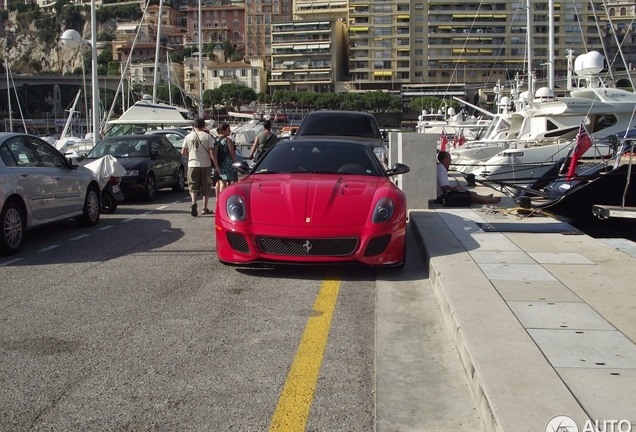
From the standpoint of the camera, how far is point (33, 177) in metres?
9.21

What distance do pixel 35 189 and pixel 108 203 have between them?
3.75 meters

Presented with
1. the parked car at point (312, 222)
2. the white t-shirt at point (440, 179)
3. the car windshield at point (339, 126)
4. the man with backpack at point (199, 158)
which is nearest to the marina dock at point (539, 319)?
the parked car at point (312, 222)

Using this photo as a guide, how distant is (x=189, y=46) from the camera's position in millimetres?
157125

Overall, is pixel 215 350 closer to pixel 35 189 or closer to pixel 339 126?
pixel 35 189

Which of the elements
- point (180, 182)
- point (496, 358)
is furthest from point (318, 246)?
point (180, 182)

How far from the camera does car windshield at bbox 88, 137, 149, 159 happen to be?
1545 cm

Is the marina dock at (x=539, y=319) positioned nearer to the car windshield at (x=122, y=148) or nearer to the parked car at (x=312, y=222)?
the parked car at (x=312, y=222)

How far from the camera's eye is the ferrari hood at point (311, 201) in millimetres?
6980

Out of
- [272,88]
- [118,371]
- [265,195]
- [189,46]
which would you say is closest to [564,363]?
[118,371]

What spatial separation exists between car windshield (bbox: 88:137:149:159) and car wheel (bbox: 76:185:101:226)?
13.8 feet

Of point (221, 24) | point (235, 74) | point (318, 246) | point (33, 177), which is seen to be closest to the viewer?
point (318, 246)

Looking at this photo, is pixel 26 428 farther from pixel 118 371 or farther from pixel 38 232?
pixel 38 232

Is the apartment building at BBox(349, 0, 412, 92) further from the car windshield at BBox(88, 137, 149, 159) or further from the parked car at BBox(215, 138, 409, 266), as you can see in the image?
the parked car at BBox(215, 138, 409, 266)

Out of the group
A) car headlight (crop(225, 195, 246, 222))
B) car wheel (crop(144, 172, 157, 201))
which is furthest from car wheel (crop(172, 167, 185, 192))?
car headlight (crop(225, 195, 246, 222))
